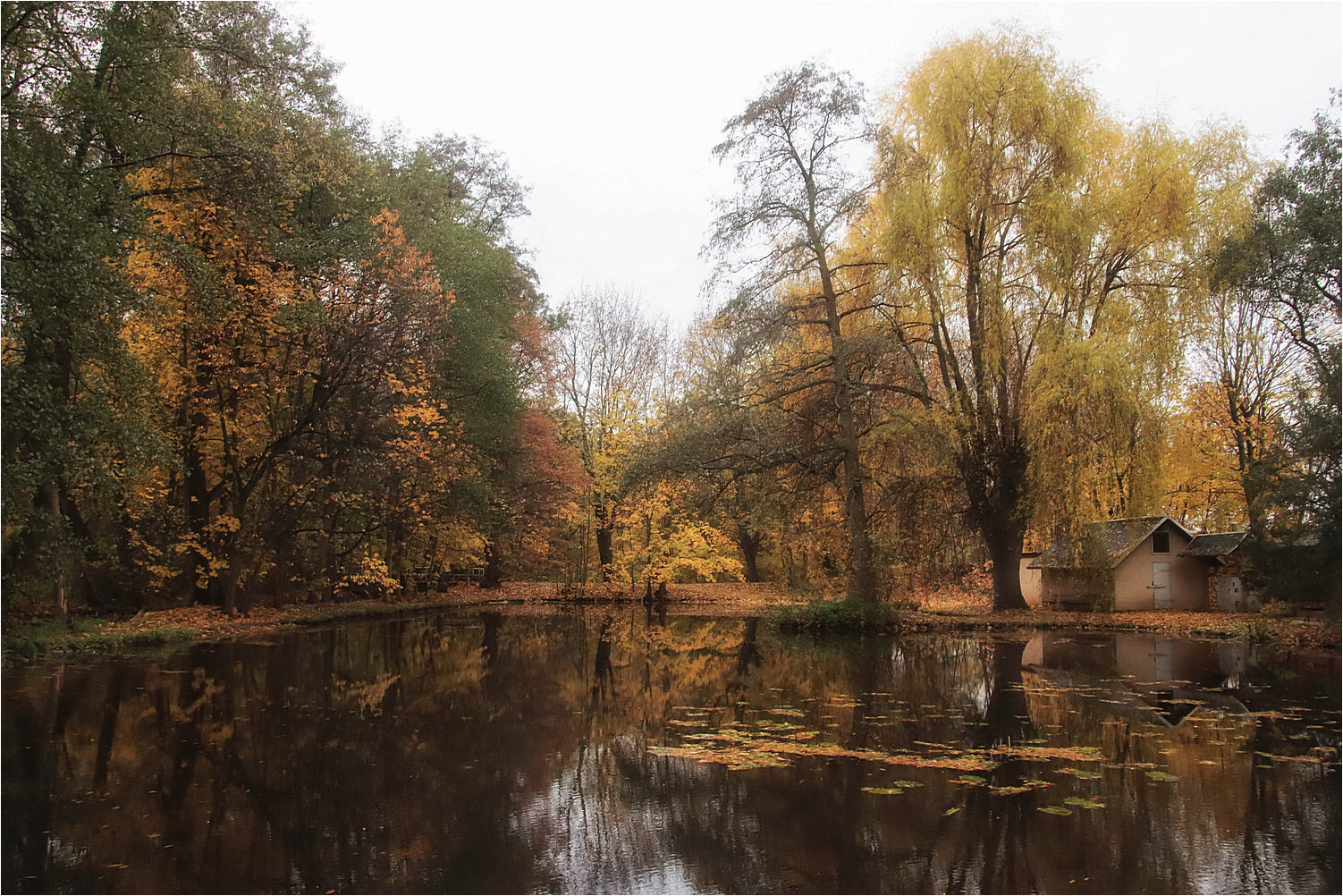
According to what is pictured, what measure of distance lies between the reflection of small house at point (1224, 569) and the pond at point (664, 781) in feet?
46.8

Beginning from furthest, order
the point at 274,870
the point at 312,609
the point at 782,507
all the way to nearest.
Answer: the point at 312,609 → the point at 782,507 → the point at 274,870

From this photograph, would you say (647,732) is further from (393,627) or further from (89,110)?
(393,627)

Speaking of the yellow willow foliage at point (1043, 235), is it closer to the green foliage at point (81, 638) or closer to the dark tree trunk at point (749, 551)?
the green foliage at point (81, 638)

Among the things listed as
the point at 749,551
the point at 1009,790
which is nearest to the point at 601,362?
the point at 749,551

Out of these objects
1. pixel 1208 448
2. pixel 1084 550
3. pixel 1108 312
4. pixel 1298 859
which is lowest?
pixel 1298 859

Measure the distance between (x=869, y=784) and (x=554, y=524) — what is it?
26.7m

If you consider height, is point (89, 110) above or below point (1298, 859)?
above

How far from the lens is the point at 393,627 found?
2039 cm

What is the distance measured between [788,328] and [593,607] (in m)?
14.6

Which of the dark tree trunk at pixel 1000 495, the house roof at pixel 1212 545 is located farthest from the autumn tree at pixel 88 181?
the house roof at pixel 1212 545

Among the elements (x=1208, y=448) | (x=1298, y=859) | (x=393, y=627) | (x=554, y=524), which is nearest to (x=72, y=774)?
(x=1298, y=859)

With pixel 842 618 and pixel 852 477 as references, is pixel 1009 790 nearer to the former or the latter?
pixel 842 618

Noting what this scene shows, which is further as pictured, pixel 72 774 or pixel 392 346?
pixel 392 346

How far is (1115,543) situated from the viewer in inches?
1019
